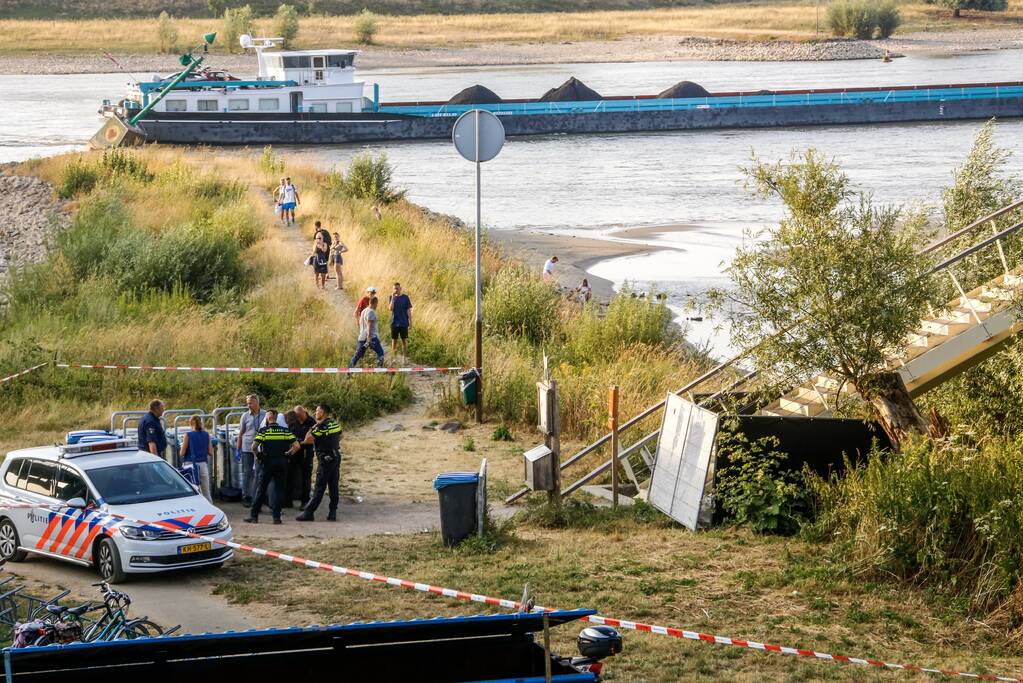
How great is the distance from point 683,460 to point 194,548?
18.0ft

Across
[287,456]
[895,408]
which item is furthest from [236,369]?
[895,408]

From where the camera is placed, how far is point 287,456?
50.7 feet

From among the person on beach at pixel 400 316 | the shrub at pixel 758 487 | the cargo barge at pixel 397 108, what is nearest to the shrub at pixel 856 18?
the cargo barge at pixel 397 108

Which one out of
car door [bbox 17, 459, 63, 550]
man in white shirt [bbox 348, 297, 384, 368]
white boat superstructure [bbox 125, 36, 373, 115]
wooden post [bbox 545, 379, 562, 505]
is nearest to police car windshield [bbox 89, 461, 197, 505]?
car door [bbox 17, 459, 63, 550]

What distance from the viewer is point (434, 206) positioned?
5481 cm

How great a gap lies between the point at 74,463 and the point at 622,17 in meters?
137

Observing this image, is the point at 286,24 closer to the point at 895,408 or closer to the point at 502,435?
the point at 502,435

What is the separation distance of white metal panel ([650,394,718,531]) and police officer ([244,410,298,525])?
444 centimetres

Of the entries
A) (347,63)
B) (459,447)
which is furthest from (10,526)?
(347,63)

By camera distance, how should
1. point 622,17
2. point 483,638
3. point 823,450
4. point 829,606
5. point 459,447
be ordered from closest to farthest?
point 483,638
point 829,606
point 823,450
point 459,447
point 622,17

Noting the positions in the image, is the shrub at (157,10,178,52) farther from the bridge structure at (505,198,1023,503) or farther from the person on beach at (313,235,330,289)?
the bridge structure at (505,198,1023,503)

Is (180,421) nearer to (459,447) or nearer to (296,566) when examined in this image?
(459,447)

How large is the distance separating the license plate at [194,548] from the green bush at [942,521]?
614 centimetres

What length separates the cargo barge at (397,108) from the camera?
6856cm
